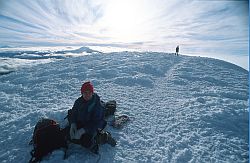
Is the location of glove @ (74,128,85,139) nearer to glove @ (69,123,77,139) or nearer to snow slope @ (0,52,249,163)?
glove @ (69,123,77,139)

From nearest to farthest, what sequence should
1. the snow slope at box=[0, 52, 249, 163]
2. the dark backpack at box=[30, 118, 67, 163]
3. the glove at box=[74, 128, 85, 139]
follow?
the glove at box=[74, 128, 85, 139] → the dark backpack at box=[30, 118, 67, 163] → the snow slope at box=[0, 52, 249, 163]

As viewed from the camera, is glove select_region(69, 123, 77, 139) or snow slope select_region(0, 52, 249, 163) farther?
snow slope select_region(0, 52, 249, 163)

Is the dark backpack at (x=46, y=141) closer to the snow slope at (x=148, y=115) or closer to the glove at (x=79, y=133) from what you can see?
the snow slope at (x=148, y=115)

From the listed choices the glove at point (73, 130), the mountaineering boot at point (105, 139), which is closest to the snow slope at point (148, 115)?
the mountaineering boot at point (105, 139)

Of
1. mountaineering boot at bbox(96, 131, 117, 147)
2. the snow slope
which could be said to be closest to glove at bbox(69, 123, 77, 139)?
the snow slope

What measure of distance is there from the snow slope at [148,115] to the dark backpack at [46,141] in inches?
8.5

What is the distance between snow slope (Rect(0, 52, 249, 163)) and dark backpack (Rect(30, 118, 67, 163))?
22cm

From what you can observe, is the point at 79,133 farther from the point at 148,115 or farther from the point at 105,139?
the point at 148,115

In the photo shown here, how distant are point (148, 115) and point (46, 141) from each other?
4998 millimetres

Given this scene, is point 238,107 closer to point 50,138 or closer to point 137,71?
point 50,138

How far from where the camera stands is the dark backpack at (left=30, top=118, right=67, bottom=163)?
660 cm

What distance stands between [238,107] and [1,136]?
9.98 metres

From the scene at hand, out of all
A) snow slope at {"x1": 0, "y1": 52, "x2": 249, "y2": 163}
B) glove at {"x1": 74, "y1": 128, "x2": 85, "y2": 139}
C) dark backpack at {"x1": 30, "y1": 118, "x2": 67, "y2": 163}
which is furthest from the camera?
snow slope at {"x1": 0, "y1": 52, "x2": 249, "y2": 163}

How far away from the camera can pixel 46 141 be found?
6.72m
